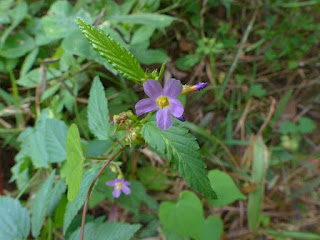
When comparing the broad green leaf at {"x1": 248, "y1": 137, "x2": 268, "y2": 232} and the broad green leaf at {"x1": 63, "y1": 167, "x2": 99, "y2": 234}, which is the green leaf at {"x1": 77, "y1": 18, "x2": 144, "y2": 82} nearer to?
the broad green leaf at {"x1": 63, "y1": 167, "x2": 99, "y2": 234}

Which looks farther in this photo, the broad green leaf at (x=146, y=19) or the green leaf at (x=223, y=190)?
the broad green leaf at (x=146, y=19)

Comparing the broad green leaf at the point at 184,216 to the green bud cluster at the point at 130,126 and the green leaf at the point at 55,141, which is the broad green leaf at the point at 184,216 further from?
the green bud cluster at the point at 130,126

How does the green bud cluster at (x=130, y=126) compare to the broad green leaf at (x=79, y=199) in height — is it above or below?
above

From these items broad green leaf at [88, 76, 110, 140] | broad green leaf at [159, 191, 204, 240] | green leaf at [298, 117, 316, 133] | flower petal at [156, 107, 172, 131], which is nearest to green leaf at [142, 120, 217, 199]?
flower petal at [156, 107, 172, 131]

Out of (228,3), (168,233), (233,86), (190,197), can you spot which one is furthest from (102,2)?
(168,233)

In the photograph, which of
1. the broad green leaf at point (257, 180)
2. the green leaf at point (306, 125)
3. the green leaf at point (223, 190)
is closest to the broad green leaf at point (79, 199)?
the green leaf at point (223, 190)

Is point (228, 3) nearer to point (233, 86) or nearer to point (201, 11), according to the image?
point (201, 11)

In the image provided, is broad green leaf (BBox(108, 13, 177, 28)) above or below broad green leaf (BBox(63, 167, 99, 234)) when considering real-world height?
above
